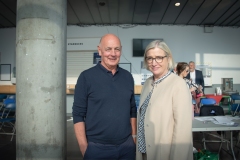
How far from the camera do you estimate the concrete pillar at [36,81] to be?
1.91 m

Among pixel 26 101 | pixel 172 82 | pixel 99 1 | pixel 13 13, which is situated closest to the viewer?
pixel 172 82

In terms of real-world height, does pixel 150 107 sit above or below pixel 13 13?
below

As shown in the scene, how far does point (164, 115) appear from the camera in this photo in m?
1.26

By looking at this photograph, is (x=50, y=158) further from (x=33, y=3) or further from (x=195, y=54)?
(x=195, y=54)

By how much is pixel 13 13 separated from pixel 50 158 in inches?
247

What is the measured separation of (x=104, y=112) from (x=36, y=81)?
1.03 meters

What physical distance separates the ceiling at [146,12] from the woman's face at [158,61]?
4652mm

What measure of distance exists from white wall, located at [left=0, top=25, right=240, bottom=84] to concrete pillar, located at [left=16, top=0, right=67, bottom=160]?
539 centimetres

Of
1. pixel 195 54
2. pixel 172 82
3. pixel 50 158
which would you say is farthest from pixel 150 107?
pixel 195 54

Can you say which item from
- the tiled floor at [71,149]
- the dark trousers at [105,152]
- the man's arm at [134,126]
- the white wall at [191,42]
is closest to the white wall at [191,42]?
the white wall at [191,42]

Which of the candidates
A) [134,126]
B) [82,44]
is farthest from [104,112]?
[82,44]

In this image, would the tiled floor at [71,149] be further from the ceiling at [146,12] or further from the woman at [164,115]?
the ceiling at [146,12]

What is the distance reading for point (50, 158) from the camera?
1969 mm

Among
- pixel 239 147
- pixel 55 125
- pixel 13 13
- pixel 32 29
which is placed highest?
pixel 13 13
